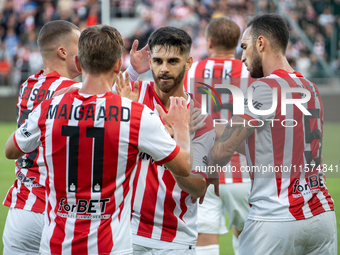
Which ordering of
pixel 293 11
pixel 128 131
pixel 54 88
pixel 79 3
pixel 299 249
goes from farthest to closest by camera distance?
pixel 79 3
pixel 293 11
pixel 54 88
pixel 299 249
pixel 128 131

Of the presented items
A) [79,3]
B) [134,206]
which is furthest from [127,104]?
[79,3]

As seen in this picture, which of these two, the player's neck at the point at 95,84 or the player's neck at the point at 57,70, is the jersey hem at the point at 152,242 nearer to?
the player's neck at the point at 95,84

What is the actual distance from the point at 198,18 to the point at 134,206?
52.7ft

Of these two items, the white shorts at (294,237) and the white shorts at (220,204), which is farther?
the white shorts at (220,204)

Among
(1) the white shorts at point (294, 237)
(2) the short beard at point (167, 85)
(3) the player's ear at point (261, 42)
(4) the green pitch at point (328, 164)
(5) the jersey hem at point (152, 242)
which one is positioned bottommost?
(4) the green pitch at point (328, 164)

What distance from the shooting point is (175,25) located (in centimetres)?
1756

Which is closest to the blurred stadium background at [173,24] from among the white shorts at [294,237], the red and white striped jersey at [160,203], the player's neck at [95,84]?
the red and white striped jersey at [160,203]

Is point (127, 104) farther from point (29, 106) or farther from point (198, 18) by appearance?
point (198, 18)

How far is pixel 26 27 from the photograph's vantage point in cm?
1945

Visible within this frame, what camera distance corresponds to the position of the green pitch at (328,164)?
6.18 meters

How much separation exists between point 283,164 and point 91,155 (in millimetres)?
1273

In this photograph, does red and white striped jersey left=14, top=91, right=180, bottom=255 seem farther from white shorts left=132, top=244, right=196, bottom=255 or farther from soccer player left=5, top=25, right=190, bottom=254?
white shorts left=132, top=244, right=196, bottom=255

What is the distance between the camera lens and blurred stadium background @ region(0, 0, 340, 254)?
15422 mm

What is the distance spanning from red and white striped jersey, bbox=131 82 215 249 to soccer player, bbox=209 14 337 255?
148mm
